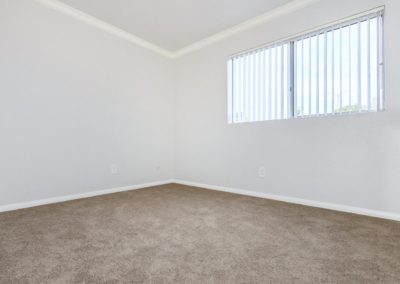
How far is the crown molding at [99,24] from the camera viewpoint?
2.56m

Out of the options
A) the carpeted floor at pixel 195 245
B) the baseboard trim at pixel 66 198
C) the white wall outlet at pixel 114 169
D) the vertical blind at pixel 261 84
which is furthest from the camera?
the white wall outlet at pixel 114 169

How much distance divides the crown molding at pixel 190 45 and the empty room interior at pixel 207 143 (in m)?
0.02

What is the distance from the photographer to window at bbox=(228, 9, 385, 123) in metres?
2.10

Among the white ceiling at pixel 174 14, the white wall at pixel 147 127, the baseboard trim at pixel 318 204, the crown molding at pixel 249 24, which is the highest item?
the white ceiling at pixel 174 14

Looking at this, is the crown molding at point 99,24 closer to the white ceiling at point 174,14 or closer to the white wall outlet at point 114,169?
the white ceiling at point 174,14

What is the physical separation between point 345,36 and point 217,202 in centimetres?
240

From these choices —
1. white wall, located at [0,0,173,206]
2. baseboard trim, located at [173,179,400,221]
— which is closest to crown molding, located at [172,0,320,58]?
white wall, located at [0,0,173,206]

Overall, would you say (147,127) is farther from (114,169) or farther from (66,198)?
(66,198)

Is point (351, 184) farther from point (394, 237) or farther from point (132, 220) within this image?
point (132, 220)

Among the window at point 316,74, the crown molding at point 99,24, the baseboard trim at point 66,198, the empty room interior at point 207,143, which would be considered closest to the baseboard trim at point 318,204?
the empty room interior at point 207,143

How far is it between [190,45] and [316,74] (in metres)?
2.22

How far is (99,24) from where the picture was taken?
2.96 m

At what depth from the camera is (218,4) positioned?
259 centimetres

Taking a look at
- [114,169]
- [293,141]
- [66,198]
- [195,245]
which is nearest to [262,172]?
[293,141]
